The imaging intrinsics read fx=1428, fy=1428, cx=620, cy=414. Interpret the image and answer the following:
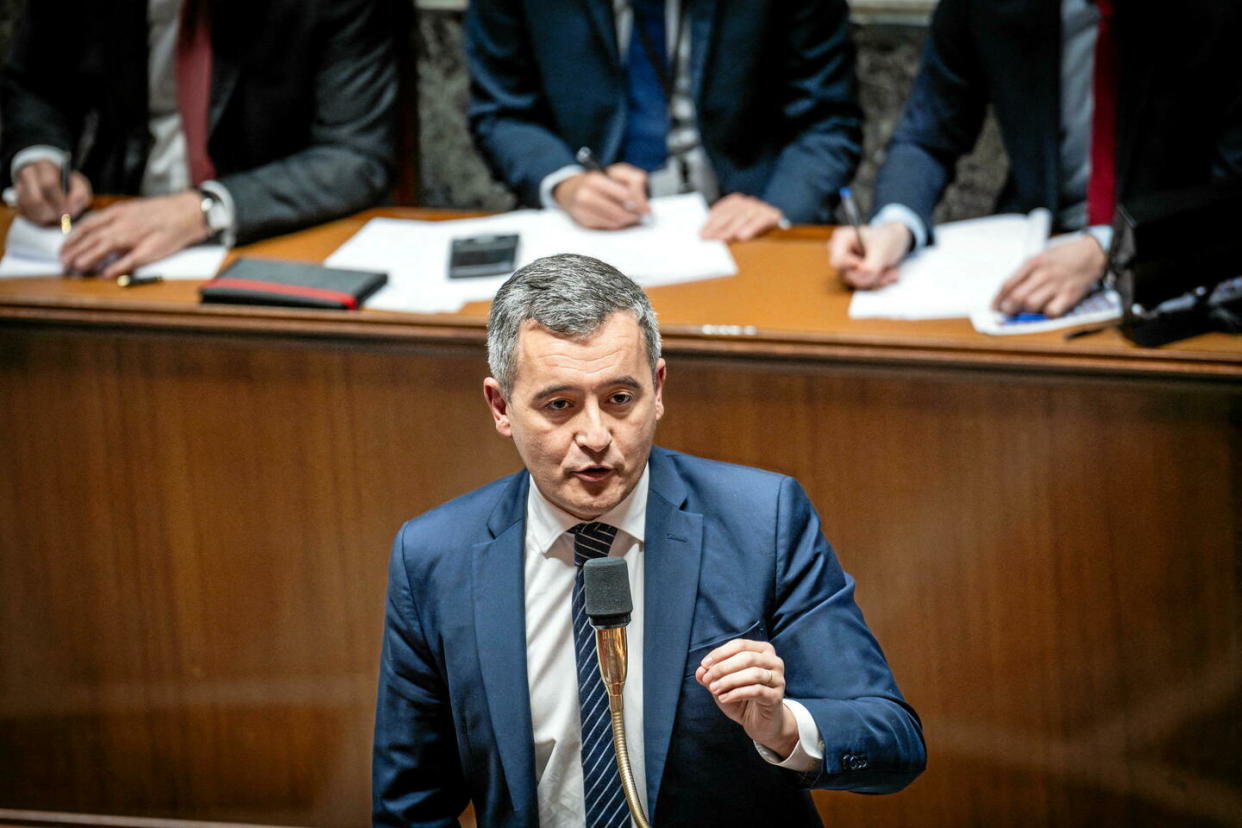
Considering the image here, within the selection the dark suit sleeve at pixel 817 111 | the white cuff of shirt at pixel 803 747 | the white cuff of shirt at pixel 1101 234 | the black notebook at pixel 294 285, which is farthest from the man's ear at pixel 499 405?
the dark suit sleeve at pixel 817 111

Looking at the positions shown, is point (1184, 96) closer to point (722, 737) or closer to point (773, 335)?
point (773, 335)

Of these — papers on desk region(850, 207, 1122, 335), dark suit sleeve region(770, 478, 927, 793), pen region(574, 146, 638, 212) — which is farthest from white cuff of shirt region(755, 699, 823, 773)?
pen region(574, 146, 638, 212)

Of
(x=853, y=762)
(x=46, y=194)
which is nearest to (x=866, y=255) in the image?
(x=853, y=762)

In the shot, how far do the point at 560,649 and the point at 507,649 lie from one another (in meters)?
0.07

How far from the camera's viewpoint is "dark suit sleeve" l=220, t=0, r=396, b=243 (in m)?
2.73

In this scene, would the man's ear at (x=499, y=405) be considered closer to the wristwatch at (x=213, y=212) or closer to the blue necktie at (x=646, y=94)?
the wristwatch at (x=213, y=212)

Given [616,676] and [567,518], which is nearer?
[616,676]

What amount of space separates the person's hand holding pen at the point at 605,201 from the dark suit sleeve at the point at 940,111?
0.46 metres

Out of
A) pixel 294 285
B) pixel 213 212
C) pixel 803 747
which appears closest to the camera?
pixel 803 747

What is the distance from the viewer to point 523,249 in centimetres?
249

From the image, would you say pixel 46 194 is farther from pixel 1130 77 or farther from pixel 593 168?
pixel 1130 77

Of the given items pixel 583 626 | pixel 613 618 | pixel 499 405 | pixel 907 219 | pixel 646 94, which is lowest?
pixel 583 626

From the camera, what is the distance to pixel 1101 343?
2031 mm

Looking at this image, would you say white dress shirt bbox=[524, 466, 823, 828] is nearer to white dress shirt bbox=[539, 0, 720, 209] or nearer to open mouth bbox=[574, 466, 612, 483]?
open mouth bbox=[574, 466, 612, 483]
